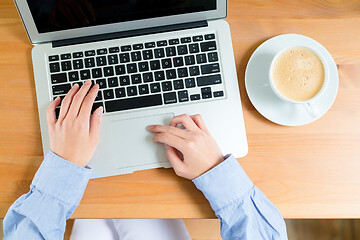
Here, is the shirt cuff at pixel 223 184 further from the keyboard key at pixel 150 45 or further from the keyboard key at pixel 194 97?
the keyboard key at pixel 150 45

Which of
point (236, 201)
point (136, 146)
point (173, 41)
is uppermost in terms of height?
point (173, 41)

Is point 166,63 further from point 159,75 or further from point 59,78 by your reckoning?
point 59,78

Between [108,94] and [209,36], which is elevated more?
[209,36]

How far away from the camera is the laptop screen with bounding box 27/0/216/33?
0.58m

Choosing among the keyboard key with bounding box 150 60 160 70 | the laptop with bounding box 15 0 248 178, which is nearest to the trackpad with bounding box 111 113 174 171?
the laptop with bounding box 15 0 248 178

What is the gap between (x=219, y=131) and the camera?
642mm

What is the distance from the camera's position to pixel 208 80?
64 centimetres

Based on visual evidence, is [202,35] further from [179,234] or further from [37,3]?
[179,234]

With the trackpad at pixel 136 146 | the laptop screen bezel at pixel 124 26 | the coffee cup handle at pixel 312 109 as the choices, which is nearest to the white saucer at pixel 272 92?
the coffee cup handle at pixel 312 109

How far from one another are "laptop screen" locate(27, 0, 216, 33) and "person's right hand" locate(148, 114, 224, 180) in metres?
0.21

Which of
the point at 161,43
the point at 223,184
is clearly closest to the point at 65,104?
the point at 161,43

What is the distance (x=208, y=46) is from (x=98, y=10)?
0.23m

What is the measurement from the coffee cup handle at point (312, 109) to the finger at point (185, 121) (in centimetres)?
22

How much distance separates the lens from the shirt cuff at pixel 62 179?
62 centimetres
